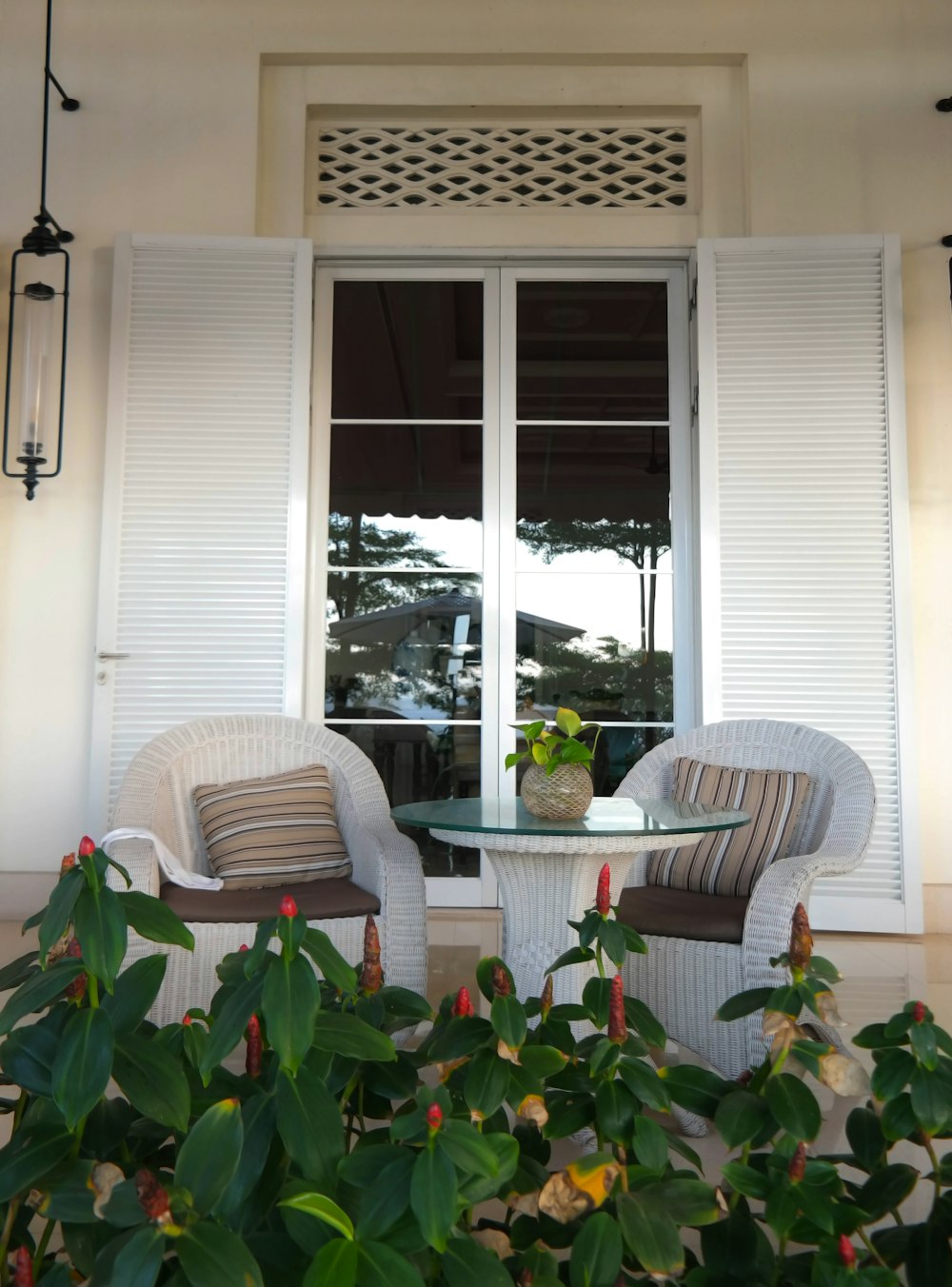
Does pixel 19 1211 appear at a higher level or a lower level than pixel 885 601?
lower

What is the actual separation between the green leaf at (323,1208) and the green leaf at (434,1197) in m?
0.05

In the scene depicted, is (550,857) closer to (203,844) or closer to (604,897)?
(604,897)

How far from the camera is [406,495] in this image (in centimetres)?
440

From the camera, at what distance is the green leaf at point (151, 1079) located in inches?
30.6

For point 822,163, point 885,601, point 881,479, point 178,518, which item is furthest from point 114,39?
point 885,601

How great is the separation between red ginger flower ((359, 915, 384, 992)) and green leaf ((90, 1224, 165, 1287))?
1.39 feet

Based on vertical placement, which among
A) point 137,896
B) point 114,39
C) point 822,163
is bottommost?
point 137,896

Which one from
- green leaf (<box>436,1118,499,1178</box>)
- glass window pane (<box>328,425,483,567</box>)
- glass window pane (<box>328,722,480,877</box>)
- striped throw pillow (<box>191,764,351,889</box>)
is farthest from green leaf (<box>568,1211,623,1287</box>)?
glass window pane (<box>328,425,483,567</box>)

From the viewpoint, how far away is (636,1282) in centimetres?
84

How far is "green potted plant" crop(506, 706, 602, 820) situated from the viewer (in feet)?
6.83

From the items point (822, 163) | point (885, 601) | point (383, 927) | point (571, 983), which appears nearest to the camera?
point (571, 983)

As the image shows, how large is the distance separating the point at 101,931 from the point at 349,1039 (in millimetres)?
216

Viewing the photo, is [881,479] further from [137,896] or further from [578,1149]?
[137,896]

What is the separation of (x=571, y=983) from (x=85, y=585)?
2.87 m
